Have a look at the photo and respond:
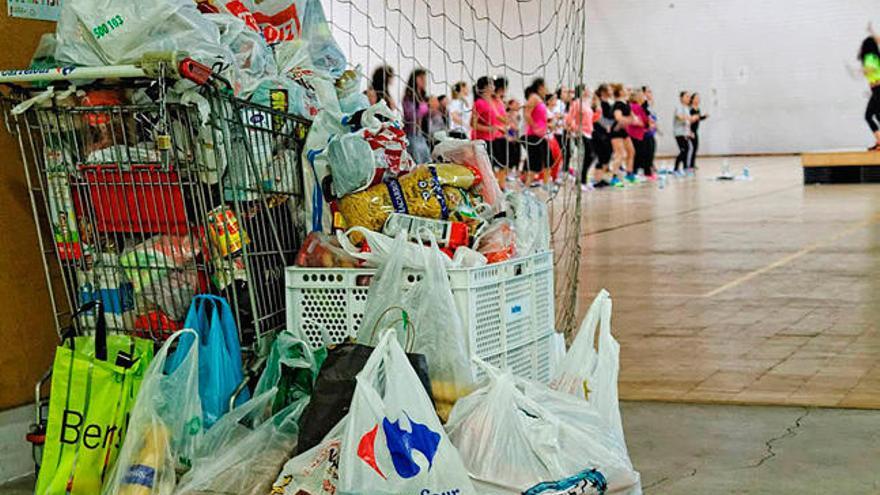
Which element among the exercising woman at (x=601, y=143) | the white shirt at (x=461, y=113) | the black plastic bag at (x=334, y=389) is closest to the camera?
the black plastic bag at (x=334, y=389)

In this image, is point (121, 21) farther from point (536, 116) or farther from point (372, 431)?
point (536, 116)

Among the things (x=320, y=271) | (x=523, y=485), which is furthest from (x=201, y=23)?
(x=523, y=485)

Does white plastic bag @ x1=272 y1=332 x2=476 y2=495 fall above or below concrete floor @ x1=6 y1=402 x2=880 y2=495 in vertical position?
above

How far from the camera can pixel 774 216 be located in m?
13.4

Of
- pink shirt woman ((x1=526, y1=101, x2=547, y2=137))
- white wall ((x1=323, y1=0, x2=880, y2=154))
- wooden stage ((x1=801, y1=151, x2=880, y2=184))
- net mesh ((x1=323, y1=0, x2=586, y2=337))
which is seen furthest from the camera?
white wall ((x1=323, y1=0, x2=880, y2=154))

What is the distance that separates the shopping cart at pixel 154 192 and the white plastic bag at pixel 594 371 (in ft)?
2.89

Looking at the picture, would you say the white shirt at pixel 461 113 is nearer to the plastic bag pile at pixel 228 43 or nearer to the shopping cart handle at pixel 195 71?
the plastic bag pile at pixel 228 43

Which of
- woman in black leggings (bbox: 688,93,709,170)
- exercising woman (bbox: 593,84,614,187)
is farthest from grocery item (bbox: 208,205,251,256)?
woman in black leggings (bbox: 688,93,709,170)

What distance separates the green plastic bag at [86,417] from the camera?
342 centimetres

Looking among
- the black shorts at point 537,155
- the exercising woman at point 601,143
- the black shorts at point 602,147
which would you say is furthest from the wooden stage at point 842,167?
the black shorts at point 602,147

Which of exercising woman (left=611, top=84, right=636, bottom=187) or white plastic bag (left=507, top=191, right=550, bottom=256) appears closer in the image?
white plastic bag (left=507, top=191, right=550, bottom=256)

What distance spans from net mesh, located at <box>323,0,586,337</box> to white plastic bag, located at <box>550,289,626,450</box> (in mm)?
1117

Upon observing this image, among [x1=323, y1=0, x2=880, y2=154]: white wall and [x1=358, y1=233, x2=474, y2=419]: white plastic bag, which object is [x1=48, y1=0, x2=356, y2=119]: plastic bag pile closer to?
[x1=358, y1=233, x2=474, y2=419]: white plastic bag

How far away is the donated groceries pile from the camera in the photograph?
9.80 feet
